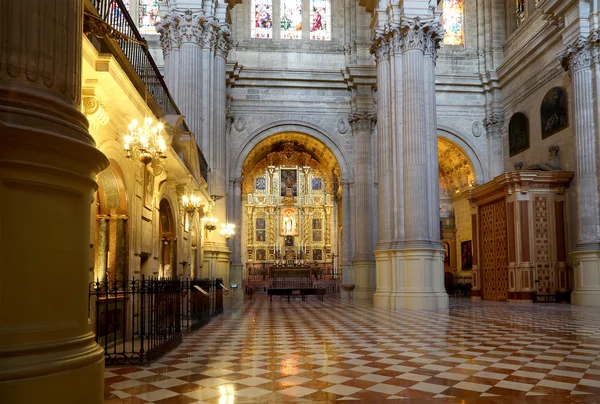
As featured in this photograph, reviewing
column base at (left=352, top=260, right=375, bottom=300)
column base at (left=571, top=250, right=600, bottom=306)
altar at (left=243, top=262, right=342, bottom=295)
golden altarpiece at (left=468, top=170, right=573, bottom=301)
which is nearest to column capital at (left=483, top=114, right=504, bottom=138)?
golden altarpiece at (left=468, top=170, right=573, bottom=301)

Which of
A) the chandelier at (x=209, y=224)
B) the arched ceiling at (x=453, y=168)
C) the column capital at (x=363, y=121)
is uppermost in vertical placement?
the column capital at (x=363, y=121)

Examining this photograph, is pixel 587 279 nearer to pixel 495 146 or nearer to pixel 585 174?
pixel 585 174

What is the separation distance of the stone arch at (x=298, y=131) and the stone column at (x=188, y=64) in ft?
28.9

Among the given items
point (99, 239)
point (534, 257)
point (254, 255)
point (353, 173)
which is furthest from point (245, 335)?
point (254, 255)

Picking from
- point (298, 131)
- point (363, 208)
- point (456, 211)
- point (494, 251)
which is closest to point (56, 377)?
point (494, 251)

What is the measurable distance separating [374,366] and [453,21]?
984 inches

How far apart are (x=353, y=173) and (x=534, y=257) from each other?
9.44 metres

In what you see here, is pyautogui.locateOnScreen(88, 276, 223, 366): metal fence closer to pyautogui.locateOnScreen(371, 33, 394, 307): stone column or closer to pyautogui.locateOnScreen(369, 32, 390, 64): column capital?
pyautogui.locateOnScreen(371, 33, 394, 307): stone column

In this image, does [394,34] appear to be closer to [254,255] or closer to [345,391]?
→ [345,391]

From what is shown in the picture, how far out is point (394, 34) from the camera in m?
18.0

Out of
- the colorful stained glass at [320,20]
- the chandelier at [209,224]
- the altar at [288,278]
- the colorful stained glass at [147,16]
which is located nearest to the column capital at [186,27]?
the chandelier at [209,224]

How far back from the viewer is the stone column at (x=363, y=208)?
2534cm

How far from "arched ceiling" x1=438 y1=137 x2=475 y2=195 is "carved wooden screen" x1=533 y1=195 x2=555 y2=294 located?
7022 mm

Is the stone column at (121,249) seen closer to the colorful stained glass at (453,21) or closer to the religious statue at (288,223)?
the colorful stained glass at (453,21)
